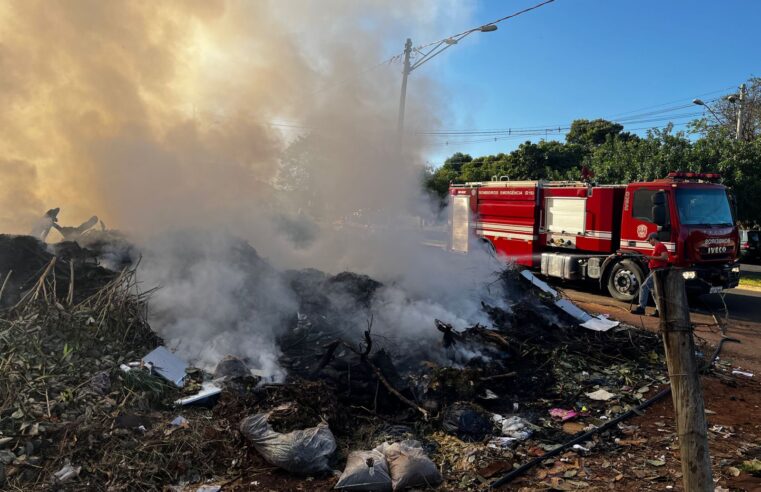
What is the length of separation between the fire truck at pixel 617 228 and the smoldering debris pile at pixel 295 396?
126 inches

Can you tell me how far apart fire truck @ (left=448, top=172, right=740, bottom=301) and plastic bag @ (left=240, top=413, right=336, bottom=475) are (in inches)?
267

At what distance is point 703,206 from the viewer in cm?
910

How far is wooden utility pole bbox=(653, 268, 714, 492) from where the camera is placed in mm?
2139

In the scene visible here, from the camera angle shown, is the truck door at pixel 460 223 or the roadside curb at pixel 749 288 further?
the truck door at pixel 460 223

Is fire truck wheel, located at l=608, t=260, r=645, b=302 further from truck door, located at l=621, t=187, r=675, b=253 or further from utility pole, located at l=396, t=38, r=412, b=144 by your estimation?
utility pole, located at l=396, t=38, r=412, b=144

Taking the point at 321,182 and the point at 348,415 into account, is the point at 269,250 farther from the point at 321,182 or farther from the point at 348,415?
the point at 348,415

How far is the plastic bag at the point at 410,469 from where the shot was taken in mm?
3303

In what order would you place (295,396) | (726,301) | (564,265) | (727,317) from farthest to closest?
(564,265) < (726,301) < (727,317) < (295,396)

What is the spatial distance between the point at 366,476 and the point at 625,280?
822 cm

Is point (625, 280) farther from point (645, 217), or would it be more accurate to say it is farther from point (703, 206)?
point (703, 206)

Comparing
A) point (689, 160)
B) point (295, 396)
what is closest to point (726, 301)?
point (689, 160)

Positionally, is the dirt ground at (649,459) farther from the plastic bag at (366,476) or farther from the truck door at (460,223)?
the truck door at (460,223)

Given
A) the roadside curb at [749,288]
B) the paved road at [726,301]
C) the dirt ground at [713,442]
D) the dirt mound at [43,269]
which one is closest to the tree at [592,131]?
the roadside curb at [749,288]

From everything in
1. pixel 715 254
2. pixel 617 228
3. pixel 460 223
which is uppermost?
pixel 460 223
